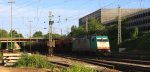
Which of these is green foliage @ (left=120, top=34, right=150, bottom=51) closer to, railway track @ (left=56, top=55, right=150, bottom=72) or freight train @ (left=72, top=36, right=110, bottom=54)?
freight train @ (left=72, top=36, right=110, bottom=54)

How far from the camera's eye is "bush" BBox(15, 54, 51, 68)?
31727mm

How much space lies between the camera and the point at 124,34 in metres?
107

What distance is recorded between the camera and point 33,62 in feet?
107

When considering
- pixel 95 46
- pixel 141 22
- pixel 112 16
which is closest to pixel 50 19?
pixel 95 46

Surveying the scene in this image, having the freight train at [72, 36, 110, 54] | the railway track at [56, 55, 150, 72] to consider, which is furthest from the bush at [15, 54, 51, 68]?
the freight train at [72, 36, 110, 54]

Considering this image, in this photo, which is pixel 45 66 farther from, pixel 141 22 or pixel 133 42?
pixel 141 22

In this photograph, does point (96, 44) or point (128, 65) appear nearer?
point (128, 65)

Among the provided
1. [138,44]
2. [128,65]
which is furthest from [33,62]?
[138,44]

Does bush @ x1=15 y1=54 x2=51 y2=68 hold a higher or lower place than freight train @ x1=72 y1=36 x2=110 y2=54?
lower

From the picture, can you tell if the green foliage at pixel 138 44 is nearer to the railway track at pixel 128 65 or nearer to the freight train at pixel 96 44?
the freight train at pixel 96 44

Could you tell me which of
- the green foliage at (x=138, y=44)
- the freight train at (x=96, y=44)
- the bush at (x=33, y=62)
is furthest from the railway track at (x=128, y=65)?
the green foliage at (x=138, y=44)

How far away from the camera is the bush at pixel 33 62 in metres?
31.7

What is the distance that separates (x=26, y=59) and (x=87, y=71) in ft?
50.0

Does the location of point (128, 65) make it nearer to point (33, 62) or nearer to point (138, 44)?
point (33, 62)
